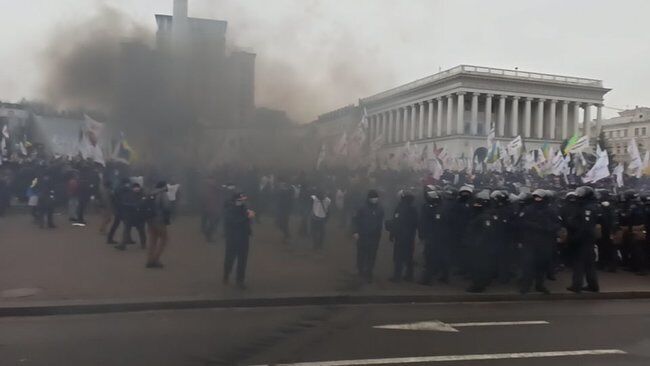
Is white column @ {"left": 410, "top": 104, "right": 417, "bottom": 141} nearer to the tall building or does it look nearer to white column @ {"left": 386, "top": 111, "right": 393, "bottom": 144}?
white column @ {"left": 386, "top": 111, "right": 393, "bottom": 144}

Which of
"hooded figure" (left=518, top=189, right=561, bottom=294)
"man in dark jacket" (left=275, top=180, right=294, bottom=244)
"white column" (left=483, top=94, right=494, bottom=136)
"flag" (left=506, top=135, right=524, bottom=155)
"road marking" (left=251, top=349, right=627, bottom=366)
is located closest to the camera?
"road marking" (left=251, top=349, right=627, bottom=366)

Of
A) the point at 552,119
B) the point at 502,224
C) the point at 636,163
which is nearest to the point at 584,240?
the point at 502,224

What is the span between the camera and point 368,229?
8.48 meters

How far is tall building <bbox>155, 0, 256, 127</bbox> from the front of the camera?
11305 mm

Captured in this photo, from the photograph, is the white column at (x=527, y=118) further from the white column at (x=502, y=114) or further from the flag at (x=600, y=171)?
the flag at (x=600, y=171)

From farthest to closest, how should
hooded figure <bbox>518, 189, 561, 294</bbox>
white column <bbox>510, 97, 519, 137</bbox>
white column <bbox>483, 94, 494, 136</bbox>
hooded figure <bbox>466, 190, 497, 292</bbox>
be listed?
white column <bbox>510, 97, 519, 137</bbox>, white column <bbox>483, 94, 494, 136</bbox>, hooded figure <bbox>466, 190, 497, 292</bbox>, hooded figure <bbox>518, 189, 561, 294</bbox>

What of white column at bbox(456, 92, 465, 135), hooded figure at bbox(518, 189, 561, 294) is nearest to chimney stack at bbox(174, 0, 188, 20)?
hooded figure at bbox(518, 189, 561, 294)

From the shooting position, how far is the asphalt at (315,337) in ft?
16.0

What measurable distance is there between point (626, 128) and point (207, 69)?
2883 inches

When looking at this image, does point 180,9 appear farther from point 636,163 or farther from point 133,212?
point 636,163

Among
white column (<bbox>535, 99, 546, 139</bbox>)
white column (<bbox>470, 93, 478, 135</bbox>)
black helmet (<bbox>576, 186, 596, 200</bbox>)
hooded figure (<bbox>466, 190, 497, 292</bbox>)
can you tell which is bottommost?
hooded figure (<bbox>466, 190, 497, 292</bbox>)

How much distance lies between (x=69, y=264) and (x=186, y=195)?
531 centimetres

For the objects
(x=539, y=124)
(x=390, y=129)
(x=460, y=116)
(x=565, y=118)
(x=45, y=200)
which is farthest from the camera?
(x=565, y=118)

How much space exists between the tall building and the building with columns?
2.55 metres
